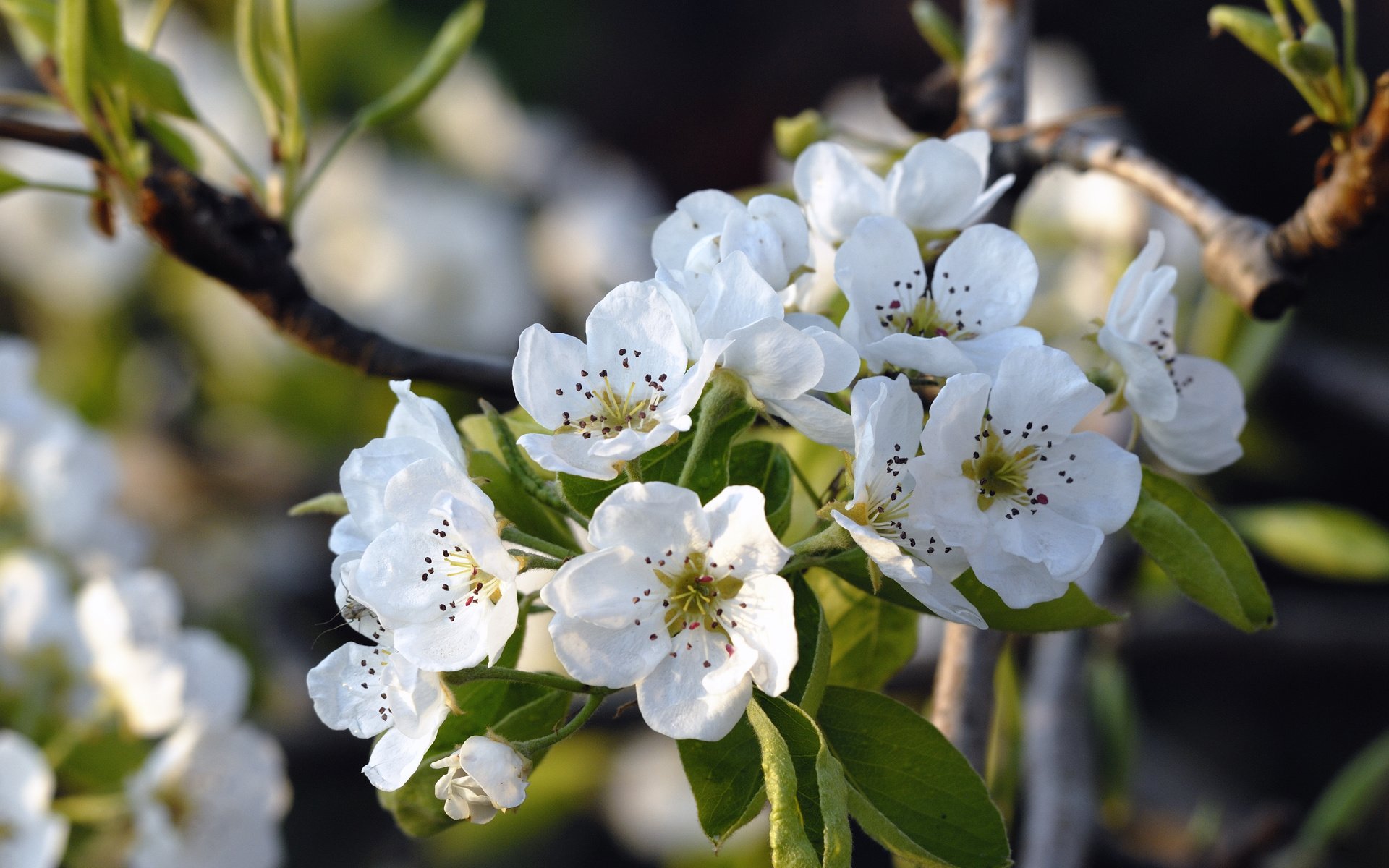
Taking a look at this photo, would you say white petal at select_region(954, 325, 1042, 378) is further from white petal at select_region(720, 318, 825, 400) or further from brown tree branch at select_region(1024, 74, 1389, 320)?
brown tree branch at select_region(1024, 74, 1389, 320)

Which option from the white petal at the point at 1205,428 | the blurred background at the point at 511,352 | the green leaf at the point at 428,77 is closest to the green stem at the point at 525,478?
the white petal at the point at 1205,428

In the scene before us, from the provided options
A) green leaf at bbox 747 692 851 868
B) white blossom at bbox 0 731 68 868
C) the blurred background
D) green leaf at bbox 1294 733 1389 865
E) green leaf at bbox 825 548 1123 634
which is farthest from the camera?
the blurred background

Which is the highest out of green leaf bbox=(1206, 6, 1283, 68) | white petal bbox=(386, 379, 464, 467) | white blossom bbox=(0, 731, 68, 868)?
green leaf bbox=(1206, 6, 1283, 68)

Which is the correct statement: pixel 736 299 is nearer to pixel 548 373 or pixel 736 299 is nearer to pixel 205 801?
pixel 548 373

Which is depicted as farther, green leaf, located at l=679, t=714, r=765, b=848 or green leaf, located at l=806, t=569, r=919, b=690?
green leaf, located at l=806, t=569, r=919, b=690

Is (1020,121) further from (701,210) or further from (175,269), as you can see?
(175,269)

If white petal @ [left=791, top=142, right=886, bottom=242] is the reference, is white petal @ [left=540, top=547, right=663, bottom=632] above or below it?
below

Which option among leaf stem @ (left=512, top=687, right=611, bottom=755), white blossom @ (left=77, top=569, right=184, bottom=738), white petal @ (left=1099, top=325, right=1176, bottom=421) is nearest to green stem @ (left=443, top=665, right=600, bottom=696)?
leaf stem @ (left=512, top=687, right=611, bottom=755)

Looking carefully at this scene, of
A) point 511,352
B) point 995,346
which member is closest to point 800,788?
point 995,346
